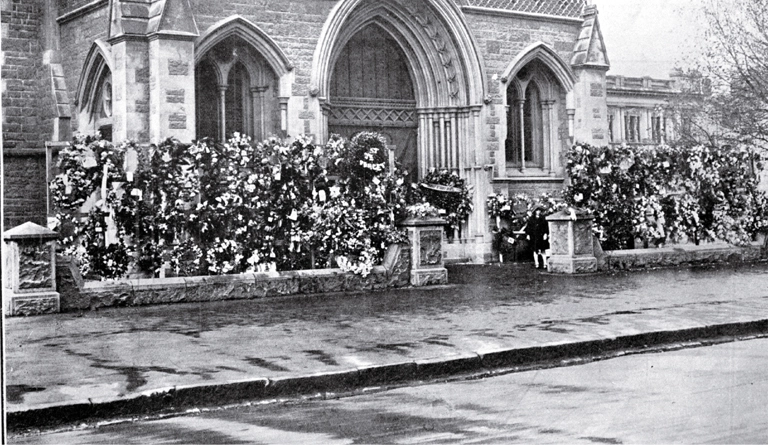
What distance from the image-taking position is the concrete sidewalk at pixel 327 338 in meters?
7.60

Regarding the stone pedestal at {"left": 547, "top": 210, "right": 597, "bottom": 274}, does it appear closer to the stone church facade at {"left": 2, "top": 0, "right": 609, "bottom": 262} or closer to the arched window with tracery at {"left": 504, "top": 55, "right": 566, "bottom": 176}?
the stone church facade at {"left": 2, "top": 0, "right": 609, "bottom": 262}

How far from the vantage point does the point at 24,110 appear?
20.8 m

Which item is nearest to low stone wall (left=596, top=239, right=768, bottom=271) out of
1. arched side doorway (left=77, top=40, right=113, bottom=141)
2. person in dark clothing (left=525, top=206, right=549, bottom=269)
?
person in dark clothing (left=525, top=206, right=549, bottom=269)

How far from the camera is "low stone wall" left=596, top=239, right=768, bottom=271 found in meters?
17.9

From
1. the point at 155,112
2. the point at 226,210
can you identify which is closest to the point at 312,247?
the point at 226,210

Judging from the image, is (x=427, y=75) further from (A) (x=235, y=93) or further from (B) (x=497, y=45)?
(A) (x=235, y=93)

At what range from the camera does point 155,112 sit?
17781mm

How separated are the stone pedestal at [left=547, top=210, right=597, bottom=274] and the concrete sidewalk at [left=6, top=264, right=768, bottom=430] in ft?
7.12

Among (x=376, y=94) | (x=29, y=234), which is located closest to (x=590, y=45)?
(x=376, y=94)

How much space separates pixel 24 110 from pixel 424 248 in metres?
10.2

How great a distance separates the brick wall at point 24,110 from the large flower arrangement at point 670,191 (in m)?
10.8

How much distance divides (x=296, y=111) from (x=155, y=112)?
295 cm

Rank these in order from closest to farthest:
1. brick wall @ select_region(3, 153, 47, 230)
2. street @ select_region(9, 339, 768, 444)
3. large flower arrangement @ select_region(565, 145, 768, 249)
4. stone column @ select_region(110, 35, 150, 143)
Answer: street @ select_region(9, 339, 768, 444) → stone column @ select_region(110, 35, 150, 143) → large flower arrangement @ select_region(565, 145, 768, 249) → brick wall @ select_region(3, 153, 47, 230)

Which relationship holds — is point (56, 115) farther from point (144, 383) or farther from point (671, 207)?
point (144, 383)
